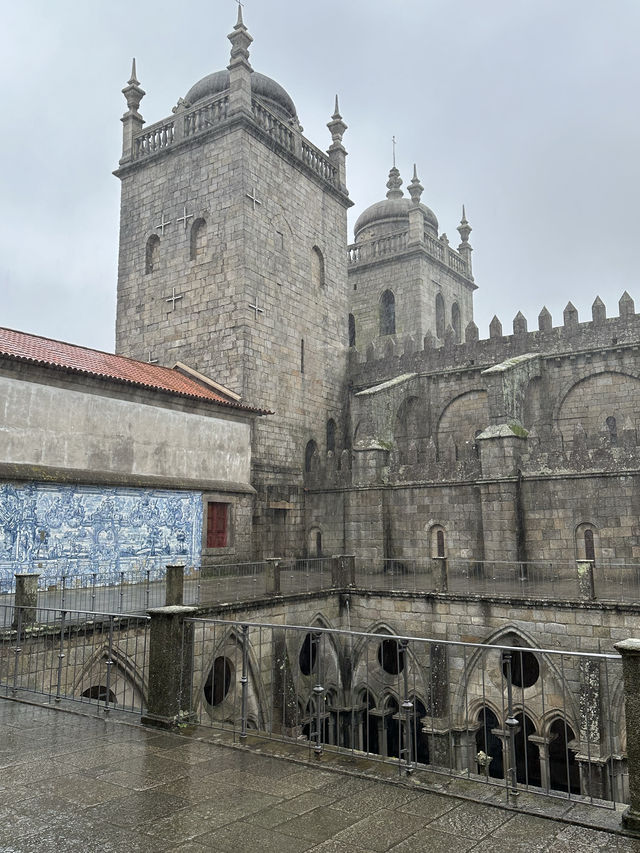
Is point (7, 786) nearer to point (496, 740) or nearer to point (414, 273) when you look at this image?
point (496, 740)

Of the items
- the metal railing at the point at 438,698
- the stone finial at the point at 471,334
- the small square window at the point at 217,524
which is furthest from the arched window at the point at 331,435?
the metal railing at the point at 438,698

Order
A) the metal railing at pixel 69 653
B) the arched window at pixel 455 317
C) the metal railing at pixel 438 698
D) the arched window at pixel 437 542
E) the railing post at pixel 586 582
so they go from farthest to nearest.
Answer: the arched window at pixel 455 317, the arched window at pixel 437 542, the railing post at pixel 586 582, the metal railing at pixel 438 698, the metal railing at pixel 69 653

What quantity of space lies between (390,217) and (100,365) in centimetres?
2746

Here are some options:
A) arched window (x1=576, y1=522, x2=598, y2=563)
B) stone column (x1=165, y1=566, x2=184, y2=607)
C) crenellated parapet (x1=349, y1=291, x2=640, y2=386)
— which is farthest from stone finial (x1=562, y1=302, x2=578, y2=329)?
stone column (x1=165, y1=566, x2=184, y2=607)

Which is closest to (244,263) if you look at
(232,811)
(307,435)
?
(307,435)

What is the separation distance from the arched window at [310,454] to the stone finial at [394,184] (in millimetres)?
23376

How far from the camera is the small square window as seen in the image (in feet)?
70.5

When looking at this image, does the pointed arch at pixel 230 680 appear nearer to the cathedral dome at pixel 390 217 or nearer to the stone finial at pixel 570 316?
the stone finial at pixel 570 316

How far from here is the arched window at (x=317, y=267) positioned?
94.5ft

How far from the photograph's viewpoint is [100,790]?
5.68 m

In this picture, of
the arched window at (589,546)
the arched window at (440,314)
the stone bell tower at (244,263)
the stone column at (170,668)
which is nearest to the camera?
the stone column at (170,668)

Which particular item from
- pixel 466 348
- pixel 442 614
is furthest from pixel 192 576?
pixel 466 348

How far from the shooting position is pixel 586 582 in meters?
16.0

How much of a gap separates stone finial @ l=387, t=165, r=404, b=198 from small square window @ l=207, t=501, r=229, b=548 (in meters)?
29.5
